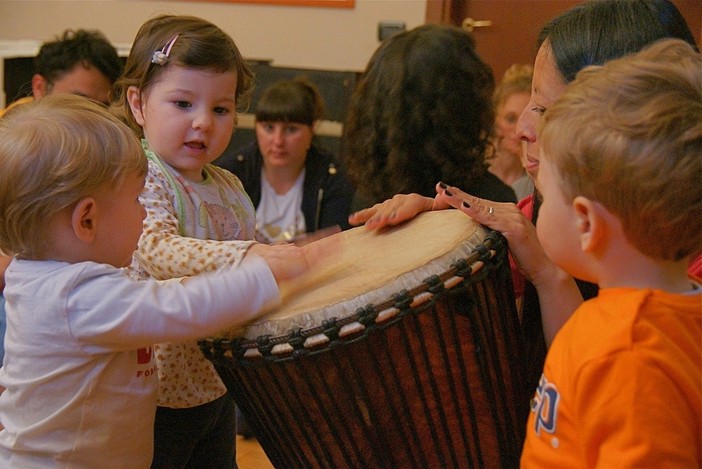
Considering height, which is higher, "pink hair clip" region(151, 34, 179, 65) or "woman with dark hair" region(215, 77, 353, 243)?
"pink hair clip" region(151, 34, 179, 65)

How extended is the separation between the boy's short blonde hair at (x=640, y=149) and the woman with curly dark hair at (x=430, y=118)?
1124 mm

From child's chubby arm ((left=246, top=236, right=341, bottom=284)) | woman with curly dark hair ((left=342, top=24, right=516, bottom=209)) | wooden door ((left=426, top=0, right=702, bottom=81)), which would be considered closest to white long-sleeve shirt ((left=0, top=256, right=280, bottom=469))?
child's chubby arm ((left=246, top=236, right=341, bottom=284))

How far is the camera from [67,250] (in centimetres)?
142

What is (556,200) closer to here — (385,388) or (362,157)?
(385,388)

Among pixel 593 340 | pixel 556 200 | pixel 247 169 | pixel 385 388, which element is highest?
pixel 556 200

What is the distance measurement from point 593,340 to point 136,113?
3.75 feet

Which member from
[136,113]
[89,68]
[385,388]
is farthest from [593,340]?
[89,68]

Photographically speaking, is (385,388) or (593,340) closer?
(593,340)

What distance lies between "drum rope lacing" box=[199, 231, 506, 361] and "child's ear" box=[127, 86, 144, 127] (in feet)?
2.10

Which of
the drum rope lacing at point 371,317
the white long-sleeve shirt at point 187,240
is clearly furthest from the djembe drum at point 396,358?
the white long-sleeve shirt at point 187,240

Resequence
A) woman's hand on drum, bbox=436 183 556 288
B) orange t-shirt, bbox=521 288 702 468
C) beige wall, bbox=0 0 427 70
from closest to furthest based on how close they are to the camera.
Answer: orange t-shirt, bbox=521 288 702 468 < woman's hand on drum, bbox=436 183 556 288 < beige wall, bbox=0 0 427 70

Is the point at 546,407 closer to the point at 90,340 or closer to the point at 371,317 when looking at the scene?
the point at 371,317

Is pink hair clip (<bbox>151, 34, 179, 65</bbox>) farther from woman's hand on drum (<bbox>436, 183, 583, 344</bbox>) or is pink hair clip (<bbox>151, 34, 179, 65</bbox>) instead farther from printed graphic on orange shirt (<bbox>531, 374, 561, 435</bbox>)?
printed graphic on orange shirt (<bbox>531, 374, 561, 435</bbox>)

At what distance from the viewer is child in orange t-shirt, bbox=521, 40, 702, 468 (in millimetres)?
1010
